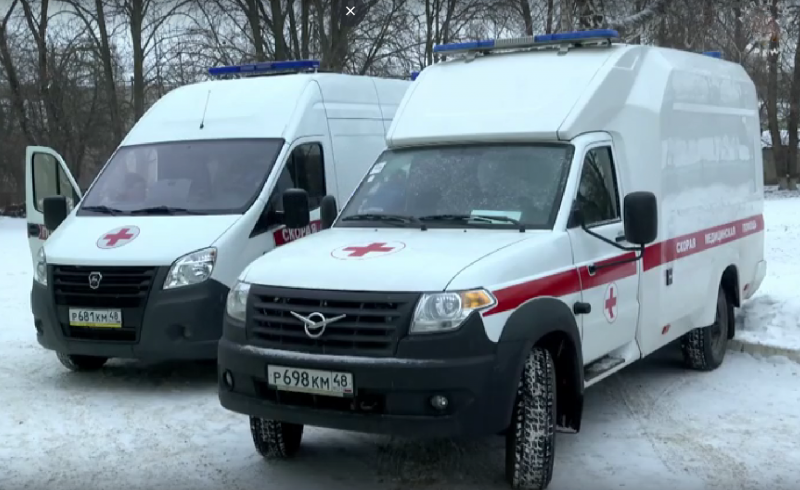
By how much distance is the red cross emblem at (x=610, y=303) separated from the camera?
636cm

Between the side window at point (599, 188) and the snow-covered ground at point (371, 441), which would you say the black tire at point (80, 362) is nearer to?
the snow-covered ground at point (371, 441)

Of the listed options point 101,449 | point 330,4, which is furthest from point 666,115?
point 330,4

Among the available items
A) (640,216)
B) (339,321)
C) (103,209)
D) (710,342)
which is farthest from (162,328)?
(710,342)

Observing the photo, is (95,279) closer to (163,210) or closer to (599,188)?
(163,210)

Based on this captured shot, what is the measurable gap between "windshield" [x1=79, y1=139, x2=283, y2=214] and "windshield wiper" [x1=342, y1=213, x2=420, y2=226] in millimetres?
2000

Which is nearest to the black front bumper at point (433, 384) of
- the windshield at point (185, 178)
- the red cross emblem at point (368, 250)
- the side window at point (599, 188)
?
the red cross emblem at point (368, 250)

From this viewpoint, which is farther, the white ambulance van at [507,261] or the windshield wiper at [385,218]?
the windshield wiper at [385,218]

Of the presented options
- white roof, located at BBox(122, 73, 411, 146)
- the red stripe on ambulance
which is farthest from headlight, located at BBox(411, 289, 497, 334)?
white roof, located at BBox(122, 73, 411, 146)

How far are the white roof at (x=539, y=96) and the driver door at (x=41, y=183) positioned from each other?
17.1 feet

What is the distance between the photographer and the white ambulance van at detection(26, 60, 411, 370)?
25.7 feet

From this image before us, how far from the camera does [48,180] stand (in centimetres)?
1109

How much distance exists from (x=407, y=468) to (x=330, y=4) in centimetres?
2180

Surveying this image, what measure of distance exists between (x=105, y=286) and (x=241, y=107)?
2.37 metres

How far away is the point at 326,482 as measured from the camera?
5.80 m
